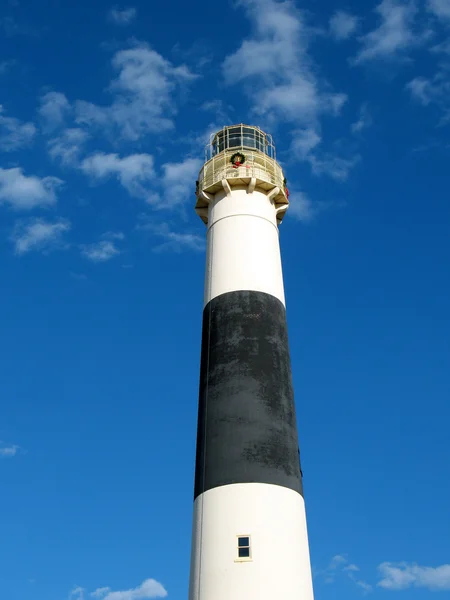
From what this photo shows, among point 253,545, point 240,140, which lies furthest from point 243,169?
point 253,545

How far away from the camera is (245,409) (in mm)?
21734

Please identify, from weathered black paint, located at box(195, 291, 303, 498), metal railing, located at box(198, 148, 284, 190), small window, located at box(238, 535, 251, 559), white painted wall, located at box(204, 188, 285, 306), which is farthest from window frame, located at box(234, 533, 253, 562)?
metal railing, located at box(198, 148, 284, 190)

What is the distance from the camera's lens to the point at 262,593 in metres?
18.8

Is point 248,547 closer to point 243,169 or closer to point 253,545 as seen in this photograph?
point 253,545

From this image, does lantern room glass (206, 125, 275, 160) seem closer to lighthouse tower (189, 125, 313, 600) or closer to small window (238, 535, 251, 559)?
lighthouse tower (189, 125, 313, 600)

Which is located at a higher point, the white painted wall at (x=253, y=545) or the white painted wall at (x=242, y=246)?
the white painted wall at (x=242, y=246)

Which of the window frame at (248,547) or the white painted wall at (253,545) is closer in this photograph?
the white painted wall at (253,545)

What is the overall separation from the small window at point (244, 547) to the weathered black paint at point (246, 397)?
1.67 m

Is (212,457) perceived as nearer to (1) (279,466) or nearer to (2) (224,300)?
(1) (279,466)

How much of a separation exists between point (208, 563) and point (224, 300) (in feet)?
29.3

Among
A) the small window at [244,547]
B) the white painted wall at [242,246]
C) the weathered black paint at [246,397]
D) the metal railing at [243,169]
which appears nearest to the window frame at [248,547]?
the small window at [244,547]

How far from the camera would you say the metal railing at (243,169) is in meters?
27.4

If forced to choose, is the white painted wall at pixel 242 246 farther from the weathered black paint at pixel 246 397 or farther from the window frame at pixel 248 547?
the window frame at pixel 248 547

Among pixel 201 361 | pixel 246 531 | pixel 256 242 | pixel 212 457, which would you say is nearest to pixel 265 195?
pixel 256 242
